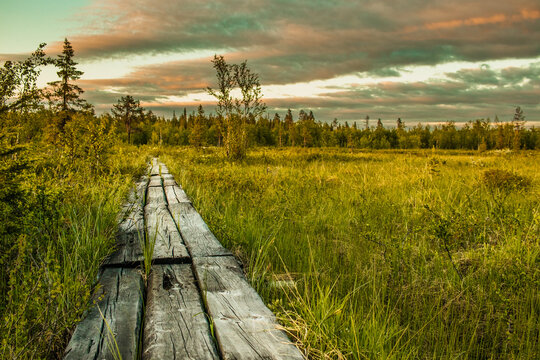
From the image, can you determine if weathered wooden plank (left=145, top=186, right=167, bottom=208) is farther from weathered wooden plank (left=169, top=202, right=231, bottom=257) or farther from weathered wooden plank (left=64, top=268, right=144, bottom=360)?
weathered wooden plank (left=64, top=268, right=144, bottom=360)

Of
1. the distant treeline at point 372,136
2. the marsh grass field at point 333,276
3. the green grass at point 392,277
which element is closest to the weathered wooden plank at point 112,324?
the marsh grass field at point 333,276

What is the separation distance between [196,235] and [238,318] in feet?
5.39

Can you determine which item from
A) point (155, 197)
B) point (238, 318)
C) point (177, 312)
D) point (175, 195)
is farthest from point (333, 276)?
point (155, 197)

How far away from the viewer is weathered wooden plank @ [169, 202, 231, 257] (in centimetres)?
299

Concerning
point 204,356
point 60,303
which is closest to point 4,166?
point 60,303

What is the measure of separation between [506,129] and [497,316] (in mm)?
64559

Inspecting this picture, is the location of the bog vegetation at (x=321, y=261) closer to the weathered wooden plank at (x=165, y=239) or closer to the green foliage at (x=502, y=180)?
the weathered wooden plank at (x=165, y=239)

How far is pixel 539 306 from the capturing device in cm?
276

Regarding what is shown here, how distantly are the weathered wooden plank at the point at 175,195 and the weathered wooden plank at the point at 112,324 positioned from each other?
2.69 metres

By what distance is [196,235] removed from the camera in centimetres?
343

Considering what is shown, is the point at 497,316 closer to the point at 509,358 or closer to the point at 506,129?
the point at 509,358

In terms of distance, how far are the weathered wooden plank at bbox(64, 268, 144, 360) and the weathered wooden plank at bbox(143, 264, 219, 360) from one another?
0.21 feet

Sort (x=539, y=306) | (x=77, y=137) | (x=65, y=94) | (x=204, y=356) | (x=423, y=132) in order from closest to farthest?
(x=204, y=356), (x=539, y=306), (x=77, y=137), (x=65, y=94), (x=423, y=132)

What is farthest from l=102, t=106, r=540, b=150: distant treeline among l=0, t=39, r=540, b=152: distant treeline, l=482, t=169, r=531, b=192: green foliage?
l=482, t=169, r=531, b=192: green foliage
